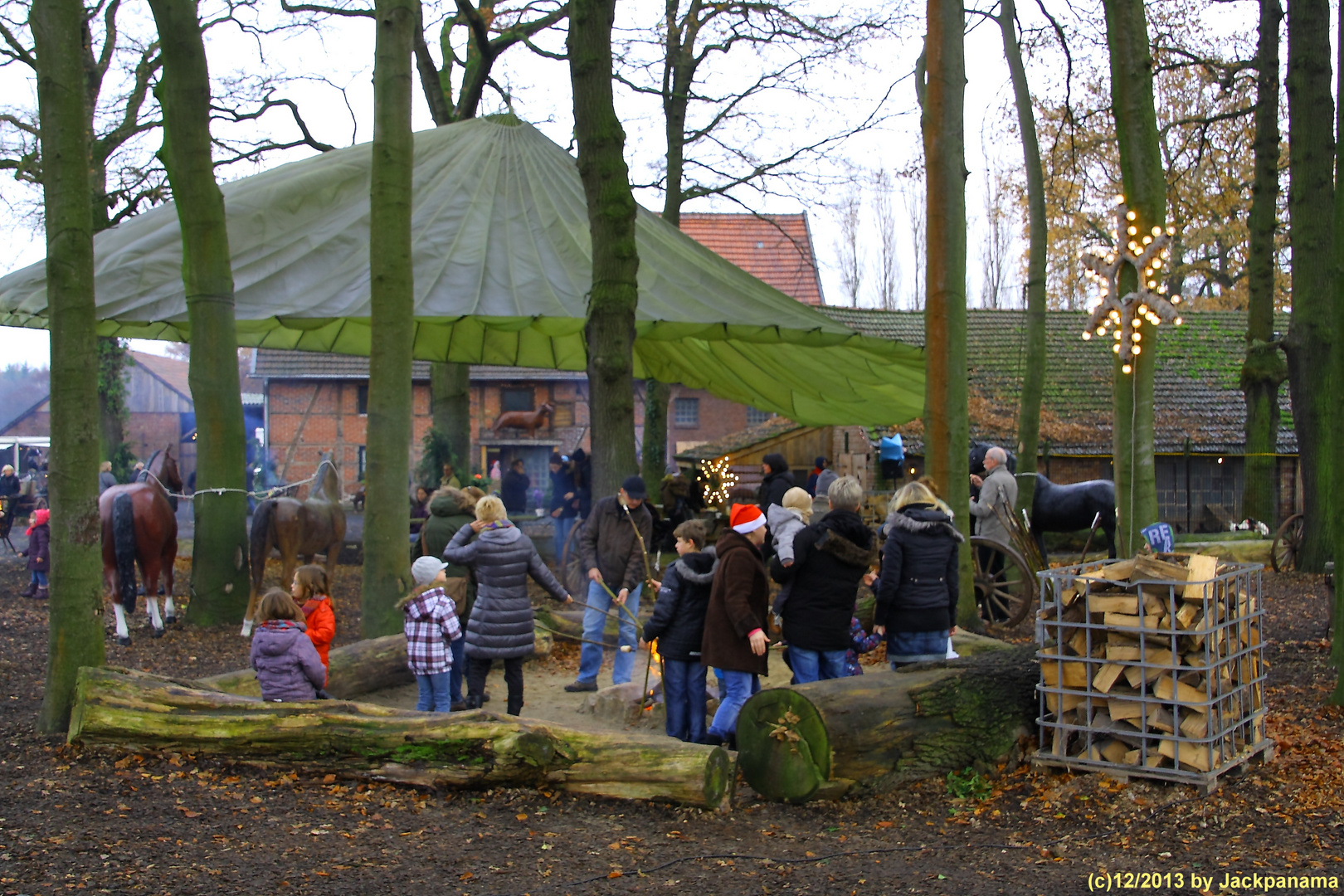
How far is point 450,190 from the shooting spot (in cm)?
1220

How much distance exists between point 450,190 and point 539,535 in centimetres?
458

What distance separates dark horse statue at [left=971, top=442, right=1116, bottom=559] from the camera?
11719 millimetres

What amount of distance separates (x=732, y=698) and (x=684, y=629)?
449mm

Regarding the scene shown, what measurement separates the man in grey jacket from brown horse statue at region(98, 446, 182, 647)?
7056 millimetres

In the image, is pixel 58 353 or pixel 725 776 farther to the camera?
pixel 58 353

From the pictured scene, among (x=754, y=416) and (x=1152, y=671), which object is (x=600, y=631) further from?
(x=754, y=416)

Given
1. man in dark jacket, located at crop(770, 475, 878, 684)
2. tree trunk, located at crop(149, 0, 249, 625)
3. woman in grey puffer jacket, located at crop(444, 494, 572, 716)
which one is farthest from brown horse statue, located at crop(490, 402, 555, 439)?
man in dark jacket, located at crop(770, 475, 878, 684)

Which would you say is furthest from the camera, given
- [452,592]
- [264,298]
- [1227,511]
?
[1227,511]

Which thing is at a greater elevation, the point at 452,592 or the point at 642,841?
the point at 452,592

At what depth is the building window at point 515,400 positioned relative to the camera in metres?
30.8

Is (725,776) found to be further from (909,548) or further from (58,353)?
(58,353)

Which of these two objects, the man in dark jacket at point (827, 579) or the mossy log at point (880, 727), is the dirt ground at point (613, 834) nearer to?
the mossy log at point (880, 727)

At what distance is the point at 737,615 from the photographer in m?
5.76

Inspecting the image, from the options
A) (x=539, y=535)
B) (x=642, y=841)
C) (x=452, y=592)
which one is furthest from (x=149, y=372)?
(x=642, y=841)
